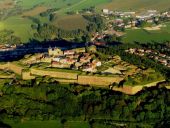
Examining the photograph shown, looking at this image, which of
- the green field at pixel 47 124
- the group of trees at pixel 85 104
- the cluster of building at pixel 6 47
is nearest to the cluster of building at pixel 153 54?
the group of trees at pixel 85 104

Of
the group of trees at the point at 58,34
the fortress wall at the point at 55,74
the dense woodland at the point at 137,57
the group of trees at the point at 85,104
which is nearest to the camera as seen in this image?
the group of trees at the point at 85,104

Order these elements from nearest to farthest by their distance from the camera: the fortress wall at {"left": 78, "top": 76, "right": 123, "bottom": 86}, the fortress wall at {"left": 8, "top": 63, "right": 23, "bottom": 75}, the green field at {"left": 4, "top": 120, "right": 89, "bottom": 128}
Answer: the green field at {"left": 4, "top": 120, "right": 89, "bottom": 128}, the fortress wall at {"left": 78, "top": 76, "right": 123, "bottom": 86}, the fortress wall at {"left": 8, "top": 63, "right": 23, "bottom": 75}

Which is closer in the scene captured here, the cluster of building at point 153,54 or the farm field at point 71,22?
the cluster of building at point 153,54

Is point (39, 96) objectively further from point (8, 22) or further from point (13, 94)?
point (8, 22)

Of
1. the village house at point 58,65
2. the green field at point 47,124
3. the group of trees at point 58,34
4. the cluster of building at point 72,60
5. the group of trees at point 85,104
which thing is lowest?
the green field at point 47,124

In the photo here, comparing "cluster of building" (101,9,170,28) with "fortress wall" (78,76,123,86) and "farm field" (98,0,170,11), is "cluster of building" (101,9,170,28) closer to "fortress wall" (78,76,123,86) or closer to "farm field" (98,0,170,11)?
"farm field" (98,0,170,11)

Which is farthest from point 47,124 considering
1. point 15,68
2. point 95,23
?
point 95,23

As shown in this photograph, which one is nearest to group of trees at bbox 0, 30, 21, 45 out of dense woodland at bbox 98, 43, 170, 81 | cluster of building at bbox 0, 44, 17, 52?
cluster of building at bbox 0, 44, 17, 52

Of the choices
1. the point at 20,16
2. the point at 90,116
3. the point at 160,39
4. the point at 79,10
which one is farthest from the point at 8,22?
the point at 90,116

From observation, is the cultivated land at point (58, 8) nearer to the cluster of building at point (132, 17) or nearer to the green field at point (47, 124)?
the cluster of building at point (132, 17)
